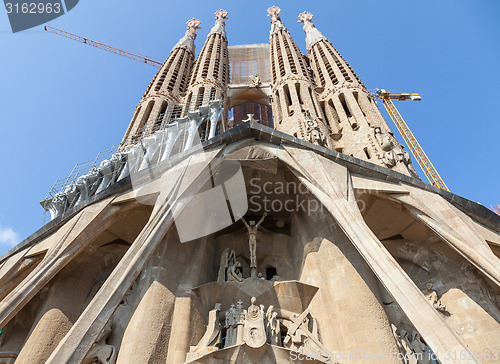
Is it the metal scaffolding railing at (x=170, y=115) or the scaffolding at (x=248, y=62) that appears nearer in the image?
the metal scaffolding railing at (x=170, y=115)

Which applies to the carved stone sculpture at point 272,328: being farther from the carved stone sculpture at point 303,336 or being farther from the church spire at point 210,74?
the church spire at point 210,74

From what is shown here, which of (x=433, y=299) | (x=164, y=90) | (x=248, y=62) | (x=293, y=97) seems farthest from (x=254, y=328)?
(x=248, y=62)

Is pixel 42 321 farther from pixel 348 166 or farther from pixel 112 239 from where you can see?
pixel 348 166

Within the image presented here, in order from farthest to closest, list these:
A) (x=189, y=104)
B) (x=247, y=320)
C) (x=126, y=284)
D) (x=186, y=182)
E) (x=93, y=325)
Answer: (x=189, y=104)
(x=186, y=182)
(x=247, y=320)
(x=126, y=284)
(x=93, y=325)

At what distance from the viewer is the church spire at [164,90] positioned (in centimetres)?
1716

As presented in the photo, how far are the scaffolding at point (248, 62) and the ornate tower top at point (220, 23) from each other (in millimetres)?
1639

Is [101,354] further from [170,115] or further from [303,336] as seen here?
[170,115]

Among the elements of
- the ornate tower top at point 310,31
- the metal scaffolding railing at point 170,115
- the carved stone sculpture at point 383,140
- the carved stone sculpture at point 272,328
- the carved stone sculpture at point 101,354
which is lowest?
the carved stone sculpture at point 101,354

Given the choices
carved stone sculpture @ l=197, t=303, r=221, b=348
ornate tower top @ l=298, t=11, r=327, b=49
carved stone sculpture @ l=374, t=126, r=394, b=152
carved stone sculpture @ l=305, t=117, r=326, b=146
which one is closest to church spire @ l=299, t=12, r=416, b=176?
carved stone sculpture @ l=374, t=126, r=394, b=152

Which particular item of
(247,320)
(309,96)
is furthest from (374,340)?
(309,96)

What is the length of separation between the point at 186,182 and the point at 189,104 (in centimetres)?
1013

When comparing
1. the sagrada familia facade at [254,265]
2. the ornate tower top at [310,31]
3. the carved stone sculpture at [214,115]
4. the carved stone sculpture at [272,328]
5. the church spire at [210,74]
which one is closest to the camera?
the sagrada familia facade at [254,265]

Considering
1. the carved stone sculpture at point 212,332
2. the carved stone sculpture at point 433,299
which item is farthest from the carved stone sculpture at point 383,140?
the carved stone sculpture at point 212,332

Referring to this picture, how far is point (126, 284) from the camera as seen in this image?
627 centimetres
